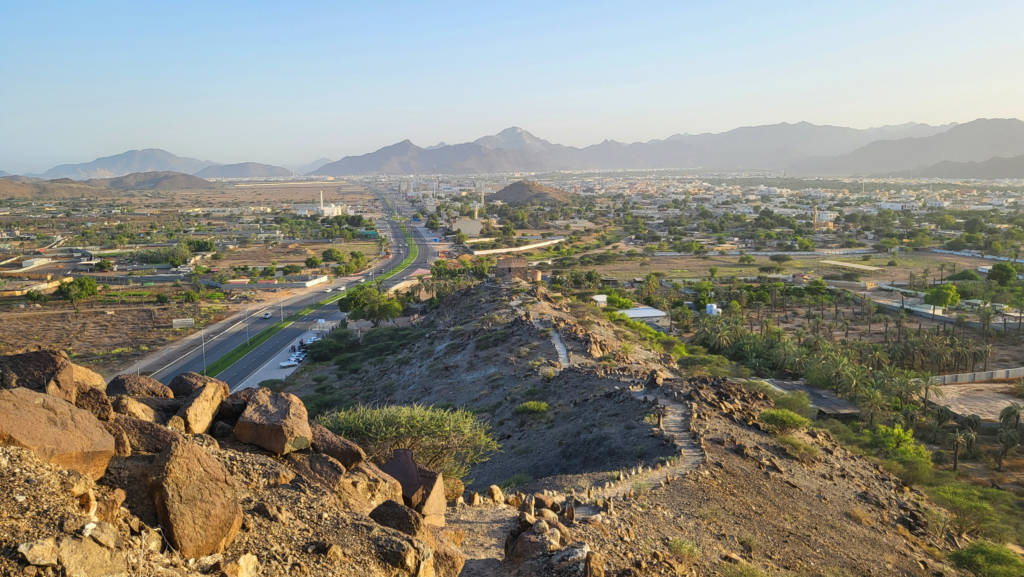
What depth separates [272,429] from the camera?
9055mm

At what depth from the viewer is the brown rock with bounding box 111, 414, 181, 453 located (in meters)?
7.43

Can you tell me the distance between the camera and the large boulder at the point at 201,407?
29.1 feet

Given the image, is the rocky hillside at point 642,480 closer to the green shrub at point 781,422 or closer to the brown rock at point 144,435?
the green shrub at point 781,422

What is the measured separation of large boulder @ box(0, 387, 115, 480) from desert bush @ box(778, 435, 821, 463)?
17028 mm

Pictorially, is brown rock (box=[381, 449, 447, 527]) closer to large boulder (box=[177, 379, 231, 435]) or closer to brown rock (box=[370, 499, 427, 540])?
brown rock (box=[370, 499, 427, 540])

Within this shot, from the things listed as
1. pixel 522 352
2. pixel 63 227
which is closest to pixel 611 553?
pixel 522 352

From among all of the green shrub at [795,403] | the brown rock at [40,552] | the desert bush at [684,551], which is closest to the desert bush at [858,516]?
the desert bush at [684,551]

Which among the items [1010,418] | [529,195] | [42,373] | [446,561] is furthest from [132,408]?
[529,195]

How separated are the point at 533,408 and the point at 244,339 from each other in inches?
1160

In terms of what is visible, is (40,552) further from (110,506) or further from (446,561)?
(446,561)

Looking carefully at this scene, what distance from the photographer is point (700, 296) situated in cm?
5278

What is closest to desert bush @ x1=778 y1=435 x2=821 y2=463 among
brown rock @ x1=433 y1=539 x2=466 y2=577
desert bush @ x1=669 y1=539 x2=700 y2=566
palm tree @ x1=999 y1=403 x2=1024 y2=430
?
desert bush @ x1=669 y1=539 x2=700 y2=566

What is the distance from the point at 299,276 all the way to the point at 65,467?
216 feet

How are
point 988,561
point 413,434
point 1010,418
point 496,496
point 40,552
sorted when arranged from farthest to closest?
point 1010,418 → point 988,561 → point 413,434 → point 496,496 → point 40,552
